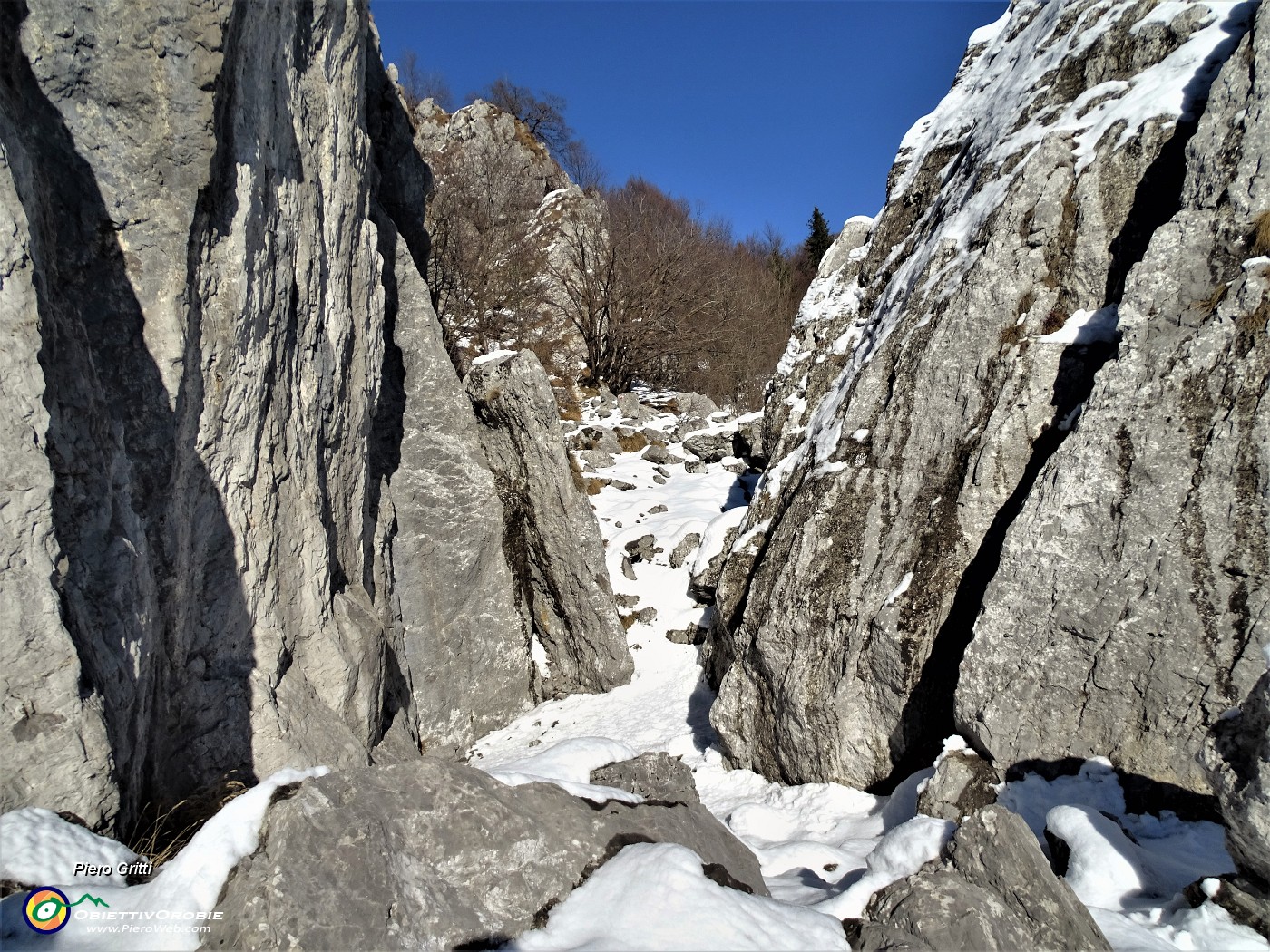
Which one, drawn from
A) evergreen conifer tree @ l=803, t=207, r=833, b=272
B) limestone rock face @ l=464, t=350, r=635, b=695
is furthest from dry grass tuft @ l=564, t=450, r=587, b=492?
evergreen conifer tree @ l=803, t=207, r=833, b=272

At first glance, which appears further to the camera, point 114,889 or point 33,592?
point 33,592

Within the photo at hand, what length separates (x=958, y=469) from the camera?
7.33 metres

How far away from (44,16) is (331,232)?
123 inches

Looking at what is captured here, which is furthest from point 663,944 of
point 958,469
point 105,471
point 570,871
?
point 958,469

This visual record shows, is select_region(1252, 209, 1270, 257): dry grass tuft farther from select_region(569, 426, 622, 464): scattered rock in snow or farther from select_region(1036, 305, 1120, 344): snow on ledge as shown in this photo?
select_region(569, 426, 622, 464): scattered rock in snow

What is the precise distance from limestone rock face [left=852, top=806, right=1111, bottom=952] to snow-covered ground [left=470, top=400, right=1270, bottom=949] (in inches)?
11.0

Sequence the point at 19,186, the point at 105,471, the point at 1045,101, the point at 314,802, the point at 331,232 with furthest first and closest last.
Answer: the point at 1045,101 < the point at 331,232 < the point at 105,471 < the point at 19,186 < the point at 314,802

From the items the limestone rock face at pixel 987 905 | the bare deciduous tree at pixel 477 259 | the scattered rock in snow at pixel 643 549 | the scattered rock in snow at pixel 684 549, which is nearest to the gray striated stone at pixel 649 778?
the limestone rock face at pixel 987 905

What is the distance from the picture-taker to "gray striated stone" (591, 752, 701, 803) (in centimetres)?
460

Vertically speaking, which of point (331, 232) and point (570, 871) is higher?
point (331, 232)

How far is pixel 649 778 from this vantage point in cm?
470

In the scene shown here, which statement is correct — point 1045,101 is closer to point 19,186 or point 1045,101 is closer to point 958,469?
point 958,469

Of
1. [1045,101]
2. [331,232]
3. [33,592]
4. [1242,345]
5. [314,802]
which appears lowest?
[314,802]

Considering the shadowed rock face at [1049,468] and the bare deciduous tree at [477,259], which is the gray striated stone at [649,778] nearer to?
the shadowed rock face at [1049,468]
